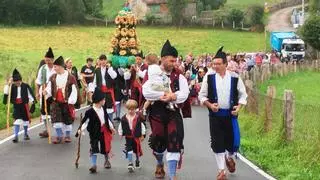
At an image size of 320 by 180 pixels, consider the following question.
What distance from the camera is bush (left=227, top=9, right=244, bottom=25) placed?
81.5m

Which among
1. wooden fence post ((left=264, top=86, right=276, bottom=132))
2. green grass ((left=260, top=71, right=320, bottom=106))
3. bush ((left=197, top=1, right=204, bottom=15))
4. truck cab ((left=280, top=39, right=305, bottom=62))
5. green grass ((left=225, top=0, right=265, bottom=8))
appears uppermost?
Answer: green grass ((left=225, top=0, right=265, bottom=8))

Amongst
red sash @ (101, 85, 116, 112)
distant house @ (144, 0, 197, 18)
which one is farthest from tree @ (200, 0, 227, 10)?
red sash @ (101, 85, 116, 112)

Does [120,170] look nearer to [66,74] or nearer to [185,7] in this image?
[66,74]

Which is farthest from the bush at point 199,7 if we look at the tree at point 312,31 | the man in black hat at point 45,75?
the man in black hat at point 45,75

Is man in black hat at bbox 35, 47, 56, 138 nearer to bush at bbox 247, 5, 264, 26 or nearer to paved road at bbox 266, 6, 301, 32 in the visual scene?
paved road at bbox 266, 6, 301, 32

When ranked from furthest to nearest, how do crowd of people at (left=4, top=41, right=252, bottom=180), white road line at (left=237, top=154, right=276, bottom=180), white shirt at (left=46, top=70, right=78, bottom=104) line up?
white shirt at (left=46, top=70, right=78, bottom=104) → white road line at (left=237, top=154, right=276, bottom=180) → crowd of people at (left=4, top=41, right=252, bottom=180)

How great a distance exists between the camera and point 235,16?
8169 centimetres

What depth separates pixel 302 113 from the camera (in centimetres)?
1408

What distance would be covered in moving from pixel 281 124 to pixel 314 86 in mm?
23808

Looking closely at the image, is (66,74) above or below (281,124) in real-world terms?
above

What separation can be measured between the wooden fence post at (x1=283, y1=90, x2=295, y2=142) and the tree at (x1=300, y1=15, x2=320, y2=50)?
1622 inches

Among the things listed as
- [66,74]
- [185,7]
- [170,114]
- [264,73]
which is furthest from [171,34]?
[170,114]

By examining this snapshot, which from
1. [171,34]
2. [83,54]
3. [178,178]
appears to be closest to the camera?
[178,178]

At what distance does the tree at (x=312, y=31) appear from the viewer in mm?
54844
